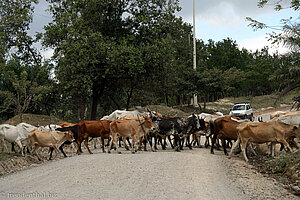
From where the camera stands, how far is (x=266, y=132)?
12.7m

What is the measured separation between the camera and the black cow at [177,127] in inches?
645

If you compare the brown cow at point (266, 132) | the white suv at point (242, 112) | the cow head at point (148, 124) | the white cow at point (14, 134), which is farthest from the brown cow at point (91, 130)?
the white suv at point (242, 112)

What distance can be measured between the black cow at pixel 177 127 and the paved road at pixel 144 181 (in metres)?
4.15

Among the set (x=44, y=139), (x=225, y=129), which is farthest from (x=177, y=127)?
(x=44, y=139)

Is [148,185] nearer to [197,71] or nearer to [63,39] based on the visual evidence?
[63,39]

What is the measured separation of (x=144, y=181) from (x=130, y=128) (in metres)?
6.88

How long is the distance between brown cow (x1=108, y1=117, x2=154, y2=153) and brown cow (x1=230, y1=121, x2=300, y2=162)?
180 inches

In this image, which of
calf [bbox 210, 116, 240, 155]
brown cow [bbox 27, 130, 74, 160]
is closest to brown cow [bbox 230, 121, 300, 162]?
calf [bbox 210, 116, 240, 155]

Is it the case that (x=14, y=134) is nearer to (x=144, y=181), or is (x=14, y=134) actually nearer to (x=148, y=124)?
(x=148, y=124)

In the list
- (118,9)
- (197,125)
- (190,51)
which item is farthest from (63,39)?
(190,51)

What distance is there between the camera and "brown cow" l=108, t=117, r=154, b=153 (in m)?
15.6

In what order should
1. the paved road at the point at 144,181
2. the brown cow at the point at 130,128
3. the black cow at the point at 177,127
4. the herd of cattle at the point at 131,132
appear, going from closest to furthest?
the paved road at the point at 144,181 < the herd of cattle at the point at 131,132 < the brown cow at the point at 130,128 < the black cow at the point at 177,127

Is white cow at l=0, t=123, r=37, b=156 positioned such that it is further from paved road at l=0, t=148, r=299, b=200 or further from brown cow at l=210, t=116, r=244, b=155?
brown cow at l=210, t=116, r=244, b=155

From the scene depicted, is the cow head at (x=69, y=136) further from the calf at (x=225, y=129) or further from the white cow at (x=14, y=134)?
the calf at (x=225, y=129)
